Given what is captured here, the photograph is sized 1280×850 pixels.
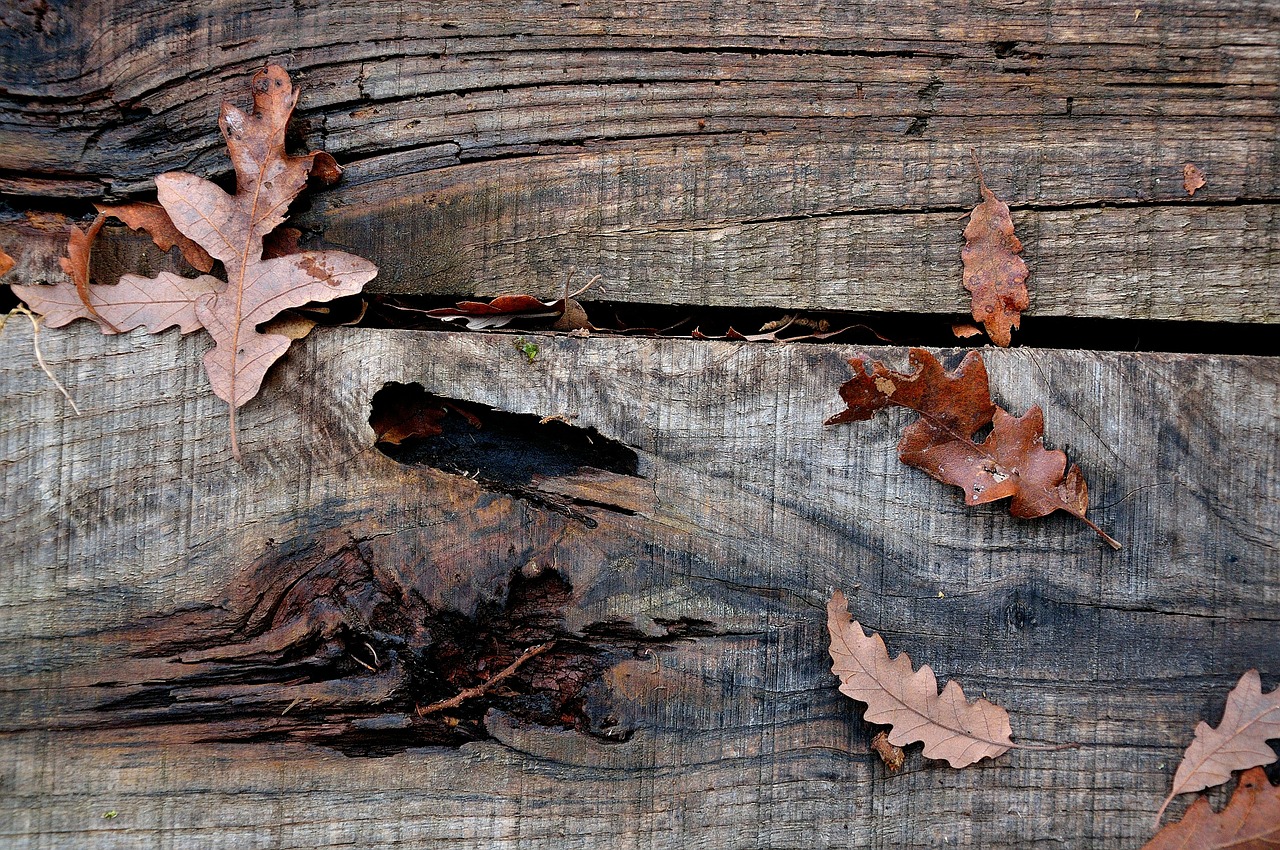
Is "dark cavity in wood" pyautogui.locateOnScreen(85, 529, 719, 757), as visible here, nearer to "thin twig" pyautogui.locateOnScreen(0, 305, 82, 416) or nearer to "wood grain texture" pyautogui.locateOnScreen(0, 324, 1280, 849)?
"wood grain texture" pyautogui.locateOnScreen(0, 324, 1280, 849)

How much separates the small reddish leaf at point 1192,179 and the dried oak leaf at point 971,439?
2.19 feet

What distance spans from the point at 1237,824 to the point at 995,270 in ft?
4.28

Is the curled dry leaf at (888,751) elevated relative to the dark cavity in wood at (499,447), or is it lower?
lower

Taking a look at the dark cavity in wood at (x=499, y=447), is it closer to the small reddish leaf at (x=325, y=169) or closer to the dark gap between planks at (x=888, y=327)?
the dark gap between planks at (x=888, y=327)

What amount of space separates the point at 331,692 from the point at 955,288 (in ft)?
5.46

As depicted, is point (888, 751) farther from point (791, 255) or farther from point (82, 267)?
point (82, 267)

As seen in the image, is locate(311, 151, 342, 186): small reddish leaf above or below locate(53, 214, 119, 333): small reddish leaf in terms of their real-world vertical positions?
above

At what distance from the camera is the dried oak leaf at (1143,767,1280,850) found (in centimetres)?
150

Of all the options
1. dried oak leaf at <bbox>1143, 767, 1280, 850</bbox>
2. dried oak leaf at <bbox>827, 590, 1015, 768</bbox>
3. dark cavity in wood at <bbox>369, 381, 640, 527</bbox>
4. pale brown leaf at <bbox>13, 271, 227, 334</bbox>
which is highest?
pale brown leaf at <bbox>13, 271, 227, 334</bbox>

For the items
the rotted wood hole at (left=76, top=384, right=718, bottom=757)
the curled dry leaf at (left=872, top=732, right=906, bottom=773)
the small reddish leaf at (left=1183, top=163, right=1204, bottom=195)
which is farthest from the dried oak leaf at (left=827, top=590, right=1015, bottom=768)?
the small reddish leaf at (left=1183, top=163, right=1204, bottom=195)

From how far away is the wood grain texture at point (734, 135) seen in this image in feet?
5.31

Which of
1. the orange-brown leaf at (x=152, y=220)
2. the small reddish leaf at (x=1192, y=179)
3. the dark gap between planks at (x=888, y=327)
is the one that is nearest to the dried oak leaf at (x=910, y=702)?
the dark gap between planks at (x=888, y=327)

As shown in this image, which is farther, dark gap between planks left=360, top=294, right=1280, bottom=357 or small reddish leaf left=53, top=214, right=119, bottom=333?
dark gap between planks left=360, top=294, right=1280, bottom=357

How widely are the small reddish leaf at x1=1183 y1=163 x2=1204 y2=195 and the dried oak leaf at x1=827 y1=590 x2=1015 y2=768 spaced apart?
124 cm
